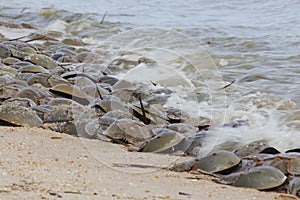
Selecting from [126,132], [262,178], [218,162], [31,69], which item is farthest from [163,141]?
[31,69]

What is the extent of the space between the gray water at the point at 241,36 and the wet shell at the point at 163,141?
41 cm

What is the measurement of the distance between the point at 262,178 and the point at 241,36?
513cm

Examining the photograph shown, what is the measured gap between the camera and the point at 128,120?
3.18 m

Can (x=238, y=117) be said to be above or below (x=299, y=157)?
below

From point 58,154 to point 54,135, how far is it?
0.47 meters

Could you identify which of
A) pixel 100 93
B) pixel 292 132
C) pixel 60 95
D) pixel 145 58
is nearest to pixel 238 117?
pixel 292 132

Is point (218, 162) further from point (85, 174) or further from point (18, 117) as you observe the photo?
point (18, 117)

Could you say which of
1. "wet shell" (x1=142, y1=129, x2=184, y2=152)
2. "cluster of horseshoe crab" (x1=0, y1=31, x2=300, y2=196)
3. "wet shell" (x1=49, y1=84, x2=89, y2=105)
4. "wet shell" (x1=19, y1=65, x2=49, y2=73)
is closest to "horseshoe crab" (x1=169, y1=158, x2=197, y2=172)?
"cluster of horseshoe crab" (x1=0, y1=31, x2=300, y2=196)

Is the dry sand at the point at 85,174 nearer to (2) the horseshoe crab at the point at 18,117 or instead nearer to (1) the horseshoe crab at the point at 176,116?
(2) the horseshoe crab at the point at 18,117

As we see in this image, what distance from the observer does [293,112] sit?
13.0 ft

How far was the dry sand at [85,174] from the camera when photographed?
1889 mm

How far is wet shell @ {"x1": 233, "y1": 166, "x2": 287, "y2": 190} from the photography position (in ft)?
7.59

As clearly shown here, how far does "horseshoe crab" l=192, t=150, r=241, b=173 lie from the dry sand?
7 centimetres

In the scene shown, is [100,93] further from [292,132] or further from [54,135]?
[292,132]
